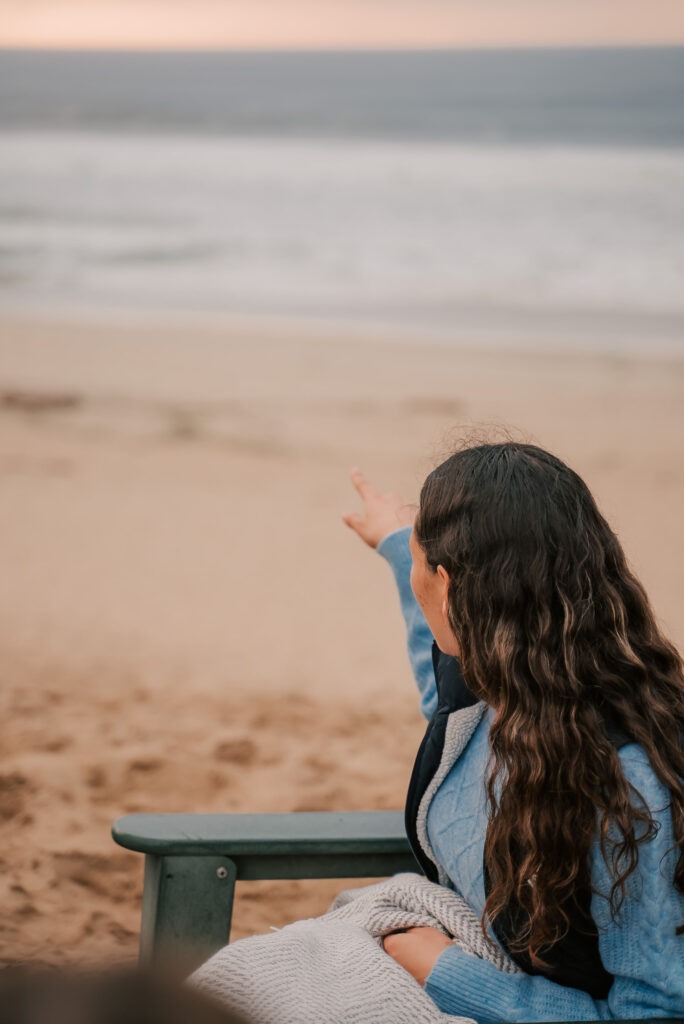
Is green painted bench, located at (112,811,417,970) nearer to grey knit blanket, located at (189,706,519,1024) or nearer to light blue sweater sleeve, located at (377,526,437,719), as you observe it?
grey knit blanket, located at (189,706,519,1024)

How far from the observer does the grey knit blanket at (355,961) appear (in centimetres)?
166

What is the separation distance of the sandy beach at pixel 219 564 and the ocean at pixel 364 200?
90.3 inches

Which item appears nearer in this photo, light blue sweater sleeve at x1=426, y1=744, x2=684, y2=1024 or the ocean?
light blue sweater sleeve at x1=426, y1=744, x2=684, y2=1024

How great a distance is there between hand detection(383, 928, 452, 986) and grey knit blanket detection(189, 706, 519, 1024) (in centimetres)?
2

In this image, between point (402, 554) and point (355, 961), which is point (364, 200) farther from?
point (355, 961)

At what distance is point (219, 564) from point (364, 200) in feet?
50.9

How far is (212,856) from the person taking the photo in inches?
78.2

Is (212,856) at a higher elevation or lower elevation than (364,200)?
higher

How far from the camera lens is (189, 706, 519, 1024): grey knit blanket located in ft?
5.44

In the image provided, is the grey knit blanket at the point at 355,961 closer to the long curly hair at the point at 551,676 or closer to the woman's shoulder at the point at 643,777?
the long curly hair at the point at 551,676

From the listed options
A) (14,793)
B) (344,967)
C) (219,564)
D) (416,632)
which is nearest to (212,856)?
(344,967)

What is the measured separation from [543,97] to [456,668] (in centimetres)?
3454

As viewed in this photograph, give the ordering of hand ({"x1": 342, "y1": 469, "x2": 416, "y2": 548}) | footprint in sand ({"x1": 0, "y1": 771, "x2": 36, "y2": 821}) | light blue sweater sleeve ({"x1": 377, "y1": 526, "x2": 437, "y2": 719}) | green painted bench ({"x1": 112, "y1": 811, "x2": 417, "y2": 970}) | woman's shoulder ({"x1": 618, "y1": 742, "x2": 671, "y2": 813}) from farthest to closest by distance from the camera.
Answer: footprint in sand ({"x1": 0, "y1": 771, "x2": 36, "y2": 821})
hand ({"x1": 342, "y1": 469, "x2": 416, "y2": 548})
light blue sweater sleeve ({"x1": 377, "y1": 526, "x2": 437, "y2": 719})
green painted bench ({"x1": 112, "y1": 811, "x2": 417, "y2": 970})
woman's shoulder ({"x1": 618, "y1": 742, "x2": 671, "y2": 813})

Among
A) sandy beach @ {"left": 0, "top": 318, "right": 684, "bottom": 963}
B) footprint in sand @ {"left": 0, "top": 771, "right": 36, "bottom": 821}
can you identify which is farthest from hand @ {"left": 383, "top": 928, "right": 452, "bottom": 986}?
footprint in sand @ {"left": 0, "top": 771, "right": 36, "bottom": 821}
